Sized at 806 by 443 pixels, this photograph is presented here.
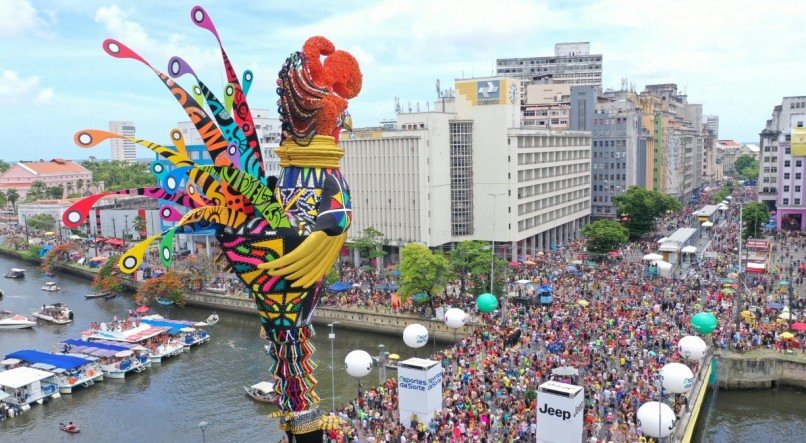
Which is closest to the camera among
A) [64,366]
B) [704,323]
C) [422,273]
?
[704,323]

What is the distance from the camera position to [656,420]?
27625 mm

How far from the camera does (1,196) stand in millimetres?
138000

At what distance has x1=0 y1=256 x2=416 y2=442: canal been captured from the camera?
3738cm

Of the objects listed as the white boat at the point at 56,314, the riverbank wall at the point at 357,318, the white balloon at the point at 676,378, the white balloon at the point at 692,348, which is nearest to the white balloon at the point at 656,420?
the white balloon at the point at 676,378

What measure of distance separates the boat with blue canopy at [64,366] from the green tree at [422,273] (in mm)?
22037

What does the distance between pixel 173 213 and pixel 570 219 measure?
75030 millimetres

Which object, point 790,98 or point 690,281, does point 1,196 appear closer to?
point 690,281

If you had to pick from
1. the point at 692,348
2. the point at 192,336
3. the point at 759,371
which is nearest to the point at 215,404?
the point at 192,336

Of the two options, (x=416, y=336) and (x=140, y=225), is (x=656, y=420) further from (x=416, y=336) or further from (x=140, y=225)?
(x=140, y=225)

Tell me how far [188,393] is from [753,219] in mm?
70020

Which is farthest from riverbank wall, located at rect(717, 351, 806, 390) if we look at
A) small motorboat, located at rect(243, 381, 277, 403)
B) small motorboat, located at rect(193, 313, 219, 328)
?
small motorboat, located at rect(193, 313, 219, 328)

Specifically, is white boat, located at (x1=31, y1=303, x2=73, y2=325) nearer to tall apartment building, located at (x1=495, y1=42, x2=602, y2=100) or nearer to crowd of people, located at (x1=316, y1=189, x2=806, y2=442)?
crowd of people, located at (x1=316, y1=189, x2=806, y2=442)

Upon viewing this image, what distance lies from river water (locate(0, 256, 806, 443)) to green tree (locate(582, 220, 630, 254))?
86.4ft

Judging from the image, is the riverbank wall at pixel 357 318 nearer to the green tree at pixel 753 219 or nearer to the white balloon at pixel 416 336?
the white balloon at pixel 416 336
